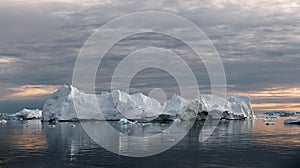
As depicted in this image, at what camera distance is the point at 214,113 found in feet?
377

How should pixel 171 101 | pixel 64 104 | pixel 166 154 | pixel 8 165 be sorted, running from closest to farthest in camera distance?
pixel 8 165 → pixel 166 154 → pixel 64 104 → pixel 171 101

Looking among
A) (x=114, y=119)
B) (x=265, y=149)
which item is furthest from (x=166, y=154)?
(x=114, y=119)

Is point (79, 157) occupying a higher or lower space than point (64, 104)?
lower

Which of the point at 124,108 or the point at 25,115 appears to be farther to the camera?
the point at 25,115

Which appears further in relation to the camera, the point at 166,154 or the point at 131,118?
the point at 131,118

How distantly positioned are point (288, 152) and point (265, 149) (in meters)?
2.68

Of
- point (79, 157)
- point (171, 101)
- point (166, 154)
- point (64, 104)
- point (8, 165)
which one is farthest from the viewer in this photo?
point (171, 101)

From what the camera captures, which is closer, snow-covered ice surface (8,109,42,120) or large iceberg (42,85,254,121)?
large iceberg (42,85,254,121)

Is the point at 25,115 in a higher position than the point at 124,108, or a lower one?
lower

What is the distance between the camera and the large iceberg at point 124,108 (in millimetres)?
112812

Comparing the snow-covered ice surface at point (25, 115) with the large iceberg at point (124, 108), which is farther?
the snow-covered ice surface at point (25, 115)

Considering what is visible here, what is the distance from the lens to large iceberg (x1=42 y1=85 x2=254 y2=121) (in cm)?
11281

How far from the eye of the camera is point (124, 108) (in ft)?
404

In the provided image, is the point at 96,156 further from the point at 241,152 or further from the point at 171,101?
the point at 171,101
